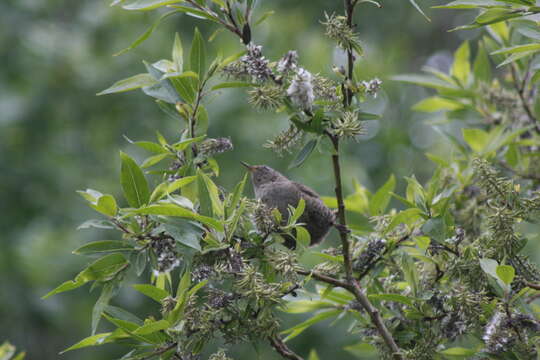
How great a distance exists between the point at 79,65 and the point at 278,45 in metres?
2.38

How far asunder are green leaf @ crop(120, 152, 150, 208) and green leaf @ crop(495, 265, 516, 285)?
1014 mm

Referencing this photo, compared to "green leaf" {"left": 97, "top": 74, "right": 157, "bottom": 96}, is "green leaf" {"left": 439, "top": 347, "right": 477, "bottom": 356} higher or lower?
lower

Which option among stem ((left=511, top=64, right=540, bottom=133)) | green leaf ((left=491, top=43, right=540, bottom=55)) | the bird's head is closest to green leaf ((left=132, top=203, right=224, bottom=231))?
green leaf ((left=491, top=43, right=540, bottom=55))

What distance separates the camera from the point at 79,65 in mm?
7340

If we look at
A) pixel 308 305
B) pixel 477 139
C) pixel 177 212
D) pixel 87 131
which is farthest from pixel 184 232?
pixel 87 131

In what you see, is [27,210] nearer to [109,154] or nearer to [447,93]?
[109,154]

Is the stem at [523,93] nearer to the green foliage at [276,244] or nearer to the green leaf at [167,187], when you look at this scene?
the green foliage at [276,244]

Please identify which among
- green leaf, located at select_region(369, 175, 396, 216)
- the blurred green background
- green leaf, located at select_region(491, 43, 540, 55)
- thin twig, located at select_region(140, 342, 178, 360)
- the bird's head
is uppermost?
green leaf, located at select_region(491, 43, 540, 55)

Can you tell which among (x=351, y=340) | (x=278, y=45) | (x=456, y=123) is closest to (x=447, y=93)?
(x=456, y=123)

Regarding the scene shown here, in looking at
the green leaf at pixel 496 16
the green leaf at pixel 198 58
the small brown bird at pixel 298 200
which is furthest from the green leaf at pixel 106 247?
the green leaf at pixel 496 16

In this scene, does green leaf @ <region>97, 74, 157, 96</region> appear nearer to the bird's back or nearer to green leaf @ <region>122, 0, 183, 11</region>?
green leaf @ <region>122, 0, 183, 11</region>

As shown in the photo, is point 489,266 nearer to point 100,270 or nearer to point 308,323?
point 308,323

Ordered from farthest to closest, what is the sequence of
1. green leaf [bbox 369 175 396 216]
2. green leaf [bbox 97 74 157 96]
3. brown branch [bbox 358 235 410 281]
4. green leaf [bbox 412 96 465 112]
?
green leaf [bbox 412 96 465 112] < green leaf [bbox 369 175 396 216] < brown branch [bbox 358 235 410 281] < green leaf [bbox 97 74 157 96]

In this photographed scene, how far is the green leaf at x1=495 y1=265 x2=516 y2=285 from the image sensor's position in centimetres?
168
